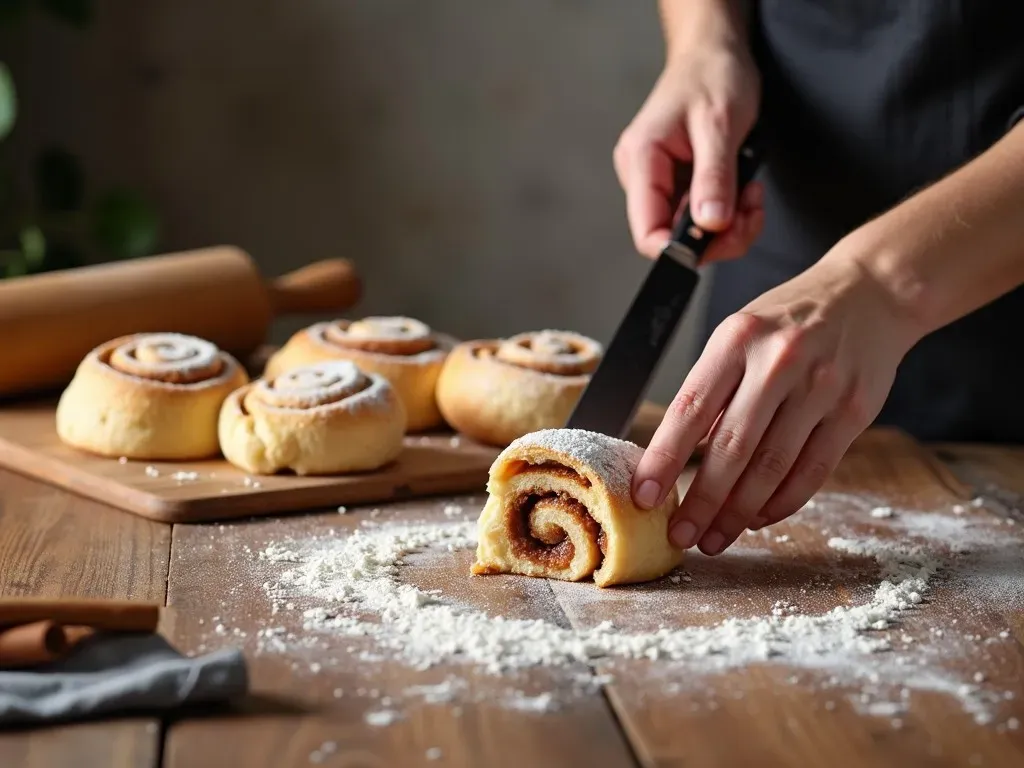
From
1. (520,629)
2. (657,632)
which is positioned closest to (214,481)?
(520,629)

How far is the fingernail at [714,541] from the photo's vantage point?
1843mm

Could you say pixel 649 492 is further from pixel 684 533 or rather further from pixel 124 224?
pixel 124 224

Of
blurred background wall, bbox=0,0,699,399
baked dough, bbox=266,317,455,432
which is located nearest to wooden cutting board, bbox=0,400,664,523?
baked dough, bbox=266,317,455,432

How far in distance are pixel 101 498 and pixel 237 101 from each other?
224 cm

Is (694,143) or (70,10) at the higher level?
(694,143)

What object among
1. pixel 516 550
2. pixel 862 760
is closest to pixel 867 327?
pixel 516 550

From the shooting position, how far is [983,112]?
94.6 inches

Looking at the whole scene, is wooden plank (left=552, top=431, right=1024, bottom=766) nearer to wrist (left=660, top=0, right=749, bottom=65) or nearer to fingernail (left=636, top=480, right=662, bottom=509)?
fingernail (left=636, top=480, right=662, bottom=509)

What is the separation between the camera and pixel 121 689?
131 centimetres

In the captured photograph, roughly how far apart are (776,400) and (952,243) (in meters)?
0.40

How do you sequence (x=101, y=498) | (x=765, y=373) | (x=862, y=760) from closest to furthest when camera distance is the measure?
1. (x=862, y=760)
2. (x=765, y=373)
3. (x=101, y=498)

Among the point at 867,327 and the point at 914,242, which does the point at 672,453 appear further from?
the point at 914,242

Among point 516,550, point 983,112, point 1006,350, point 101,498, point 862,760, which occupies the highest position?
point 983,112

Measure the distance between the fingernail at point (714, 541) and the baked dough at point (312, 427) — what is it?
2.14ft
